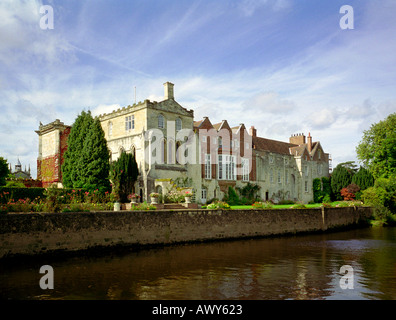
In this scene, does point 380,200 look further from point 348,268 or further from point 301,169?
point 348,268

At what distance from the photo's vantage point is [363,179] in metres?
51.9

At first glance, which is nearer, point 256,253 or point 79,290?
point 79,290

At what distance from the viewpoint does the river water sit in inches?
421

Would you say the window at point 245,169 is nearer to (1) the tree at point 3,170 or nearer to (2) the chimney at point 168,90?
(2) the chimney at point 168,90

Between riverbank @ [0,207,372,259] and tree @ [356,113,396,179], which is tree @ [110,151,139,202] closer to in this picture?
riverbank @ [0,207,372,259]

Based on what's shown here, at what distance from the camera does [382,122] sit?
153 ft

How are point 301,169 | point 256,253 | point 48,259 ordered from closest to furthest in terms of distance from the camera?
point 48,259, point 256,253, point 301,169

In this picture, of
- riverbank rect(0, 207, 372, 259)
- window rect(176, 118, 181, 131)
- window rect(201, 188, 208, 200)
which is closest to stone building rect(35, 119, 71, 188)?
window rect(176, 118, 181, 131)

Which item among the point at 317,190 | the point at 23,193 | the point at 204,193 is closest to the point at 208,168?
the point at 204,193

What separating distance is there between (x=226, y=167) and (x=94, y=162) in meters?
16.9

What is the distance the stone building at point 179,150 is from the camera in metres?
33.6

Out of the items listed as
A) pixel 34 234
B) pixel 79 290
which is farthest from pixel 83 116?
pixel 79 290

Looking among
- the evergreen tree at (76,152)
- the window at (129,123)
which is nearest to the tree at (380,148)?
the window at (129,123)
